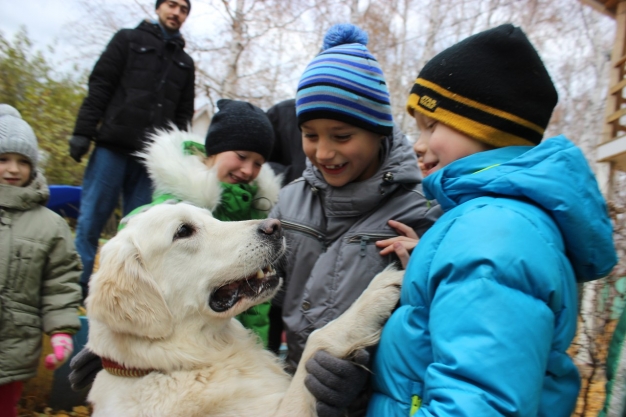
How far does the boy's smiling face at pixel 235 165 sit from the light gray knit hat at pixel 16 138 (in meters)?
1.41

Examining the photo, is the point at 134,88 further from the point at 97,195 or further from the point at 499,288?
the point at 499,288

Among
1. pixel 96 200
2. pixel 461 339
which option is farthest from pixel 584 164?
pixel 96 200

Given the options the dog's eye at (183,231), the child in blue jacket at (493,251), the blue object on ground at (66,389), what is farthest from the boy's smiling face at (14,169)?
the child in blue jacket at (493,251)

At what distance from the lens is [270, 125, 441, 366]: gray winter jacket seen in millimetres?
2221

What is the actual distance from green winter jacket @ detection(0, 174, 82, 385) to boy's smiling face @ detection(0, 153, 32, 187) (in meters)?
0.10

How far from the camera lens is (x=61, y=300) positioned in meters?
3.47

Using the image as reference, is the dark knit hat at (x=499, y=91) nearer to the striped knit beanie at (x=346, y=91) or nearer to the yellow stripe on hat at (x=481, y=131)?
the yellow stripe on hat at (x=481, y=131)

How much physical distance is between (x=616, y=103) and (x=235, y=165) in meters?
4.46

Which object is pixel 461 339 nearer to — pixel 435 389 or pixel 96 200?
pixel 435 389

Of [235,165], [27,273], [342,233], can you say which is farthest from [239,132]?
[27,273]

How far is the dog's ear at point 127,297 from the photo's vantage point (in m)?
2.25

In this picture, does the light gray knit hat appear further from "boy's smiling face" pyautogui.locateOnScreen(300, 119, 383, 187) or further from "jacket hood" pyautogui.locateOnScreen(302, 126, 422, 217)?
"jacket hood" pyautogui.locateOnScreen(302, 126, 422, 217)

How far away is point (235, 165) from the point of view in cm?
333

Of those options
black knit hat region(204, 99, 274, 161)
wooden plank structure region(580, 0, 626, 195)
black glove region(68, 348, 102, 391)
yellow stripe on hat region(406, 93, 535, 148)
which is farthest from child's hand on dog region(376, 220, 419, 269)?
wooden plank structure region(580, 0, 626, 195)
